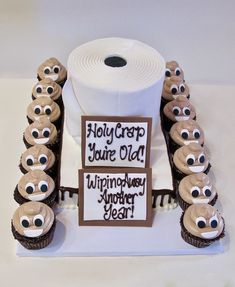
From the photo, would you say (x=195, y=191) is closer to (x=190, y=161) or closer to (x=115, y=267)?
(x=190, y=161)

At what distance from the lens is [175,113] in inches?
70.4

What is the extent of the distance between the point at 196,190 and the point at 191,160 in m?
0.10

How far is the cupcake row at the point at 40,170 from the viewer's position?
4.79ft

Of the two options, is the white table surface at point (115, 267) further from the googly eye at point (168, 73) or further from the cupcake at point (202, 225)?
the googly eye at point (168, 73)

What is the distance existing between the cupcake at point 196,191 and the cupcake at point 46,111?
451 mm

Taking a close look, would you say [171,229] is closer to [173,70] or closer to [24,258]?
[24,258]

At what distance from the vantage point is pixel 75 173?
158cm

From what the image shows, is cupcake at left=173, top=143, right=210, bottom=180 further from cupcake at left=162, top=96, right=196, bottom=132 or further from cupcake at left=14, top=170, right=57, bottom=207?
cupcake at left=14, top=170, right=57, bottom=207

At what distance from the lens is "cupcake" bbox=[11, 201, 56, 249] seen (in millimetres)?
1452

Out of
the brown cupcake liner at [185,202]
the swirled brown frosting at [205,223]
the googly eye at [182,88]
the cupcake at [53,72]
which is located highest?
the cupcake at [53,72]

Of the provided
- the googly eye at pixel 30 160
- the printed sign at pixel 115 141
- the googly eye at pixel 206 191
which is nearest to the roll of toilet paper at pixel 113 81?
the printed sign at pixel 115 141

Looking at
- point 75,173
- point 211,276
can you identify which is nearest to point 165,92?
point 75,173

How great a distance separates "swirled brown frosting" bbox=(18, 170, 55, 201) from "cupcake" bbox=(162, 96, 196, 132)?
1.51ft

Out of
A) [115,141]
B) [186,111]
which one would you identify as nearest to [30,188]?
[115,141]
